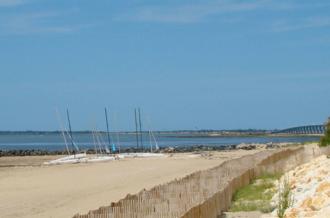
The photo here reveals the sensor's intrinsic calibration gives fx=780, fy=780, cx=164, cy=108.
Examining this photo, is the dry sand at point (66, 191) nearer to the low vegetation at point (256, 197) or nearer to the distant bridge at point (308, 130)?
the low vegetation at point (256, 197)

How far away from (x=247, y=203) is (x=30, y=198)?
11.0 meters

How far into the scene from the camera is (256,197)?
18.2 meters

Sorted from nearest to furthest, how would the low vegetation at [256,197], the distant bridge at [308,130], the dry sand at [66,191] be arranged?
1. the low vegetation at [256,197]
2. the dry sand at [66,191]
3. the distant bridge at [308,130]

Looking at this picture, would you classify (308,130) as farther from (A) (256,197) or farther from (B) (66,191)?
(A) (256,197)

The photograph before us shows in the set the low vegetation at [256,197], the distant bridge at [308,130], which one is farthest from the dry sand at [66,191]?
the distant bridge at [308,130]

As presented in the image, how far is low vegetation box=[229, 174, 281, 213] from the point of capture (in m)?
15.9

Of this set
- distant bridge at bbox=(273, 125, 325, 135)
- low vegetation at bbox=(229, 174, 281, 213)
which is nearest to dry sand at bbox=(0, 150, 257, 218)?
low vegetation at bbox=(229, 174, 281, 213)

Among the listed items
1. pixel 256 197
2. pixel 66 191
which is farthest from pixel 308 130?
pixel 256 197

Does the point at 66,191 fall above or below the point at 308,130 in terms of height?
below

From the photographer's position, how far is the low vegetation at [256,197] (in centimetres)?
1587

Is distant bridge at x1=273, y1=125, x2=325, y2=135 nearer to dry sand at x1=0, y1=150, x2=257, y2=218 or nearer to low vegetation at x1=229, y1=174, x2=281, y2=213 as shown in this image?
dry sand at x1=0, y1=150, x2=257, y2=218

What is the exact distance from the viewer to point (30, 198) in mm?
25594

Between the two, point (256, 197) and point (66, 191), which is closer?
point (256, 197)

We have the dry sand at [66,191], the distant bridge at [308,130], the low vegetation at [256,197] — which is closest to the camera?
the low vegetation at [256,197]
